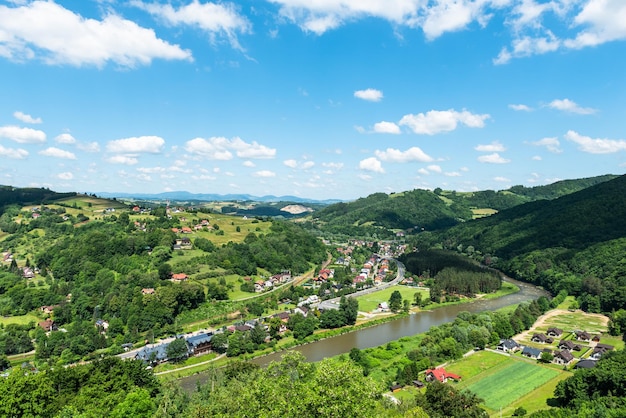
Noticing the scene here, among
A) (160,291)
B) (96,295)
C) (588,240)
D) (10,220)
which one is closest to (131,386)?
(160,291)

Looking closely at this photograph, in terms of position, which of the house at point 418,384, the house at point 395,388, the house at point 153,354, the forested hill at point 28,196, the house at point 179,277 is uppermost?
the forested hill at point 28,196

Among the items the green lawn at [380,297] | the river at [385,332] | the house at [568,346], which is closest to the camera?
the river at [385,332]

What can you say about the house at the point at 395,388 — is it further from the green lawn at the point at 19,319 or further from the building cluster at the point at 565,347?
the green lawn at the point at 19,319

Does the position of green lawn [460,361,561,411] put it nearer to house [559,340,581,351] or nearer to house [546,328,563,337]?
house [559,340,581,351]

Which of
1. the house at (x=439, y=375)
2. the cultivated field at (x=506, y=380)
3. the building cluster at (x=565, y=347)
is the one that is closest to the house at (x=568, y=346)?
the building cluster at (x=565, y=347)

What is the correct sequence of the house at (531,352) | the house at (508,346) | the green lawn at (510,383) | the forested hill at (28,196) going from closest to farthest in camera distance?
the green lawn at (510,383) → the house at (531,352) → the house at (508,346) → the forested hill at (28,196)

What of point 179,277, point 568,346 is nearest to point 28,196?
point 179,277
